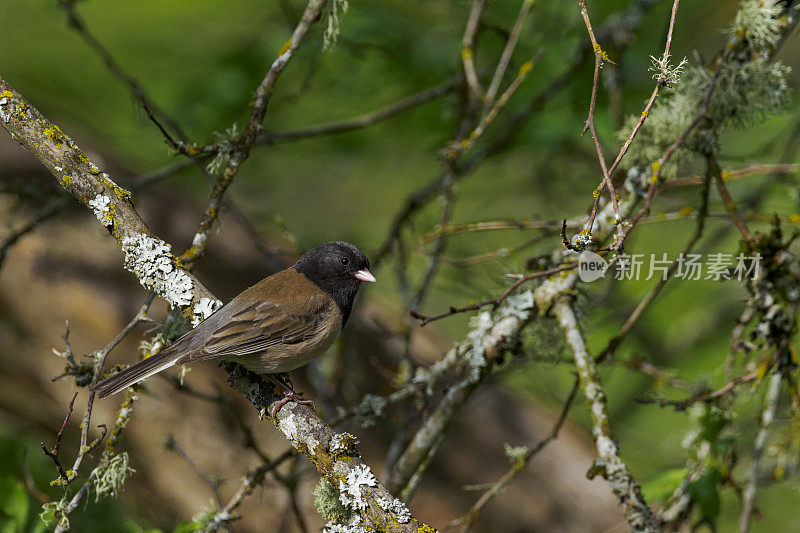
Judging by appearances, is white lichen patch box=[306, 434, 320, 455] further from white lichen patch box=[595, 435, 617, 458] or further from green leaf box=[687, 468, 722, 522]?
green leaf box=[687, 468, 722, 522]

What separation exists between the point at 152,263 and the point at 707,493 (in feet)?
7.64

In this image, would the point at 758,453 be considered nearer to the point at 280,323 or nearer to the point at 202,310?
the point at 280,323

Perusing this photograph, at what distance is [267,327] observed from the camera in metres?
2.85

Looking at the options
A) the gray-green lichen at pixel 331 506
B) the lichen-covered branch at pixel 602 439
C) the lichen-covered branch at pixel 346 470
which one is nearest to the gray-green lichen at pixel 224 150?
the lichen-covered branch at pixel 346 470

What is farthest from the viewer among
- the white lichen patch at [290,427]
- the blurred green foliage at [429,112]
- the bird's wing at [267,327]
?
the blurred green foliage at [429,112]

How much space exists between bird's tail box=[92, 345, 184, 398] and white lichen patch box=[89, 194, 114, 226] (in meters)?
0.52

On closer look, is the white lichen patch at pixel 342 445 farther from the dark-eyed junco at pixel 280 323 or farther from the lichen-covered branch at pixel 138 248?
the dark-eyed junco at pixel 280 323

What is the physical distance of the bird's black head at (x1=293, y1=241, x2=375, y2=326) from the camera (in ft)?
10.8

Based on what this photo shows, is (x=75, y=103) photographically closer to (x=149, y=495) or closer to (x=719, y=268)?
(x=149, y=495)

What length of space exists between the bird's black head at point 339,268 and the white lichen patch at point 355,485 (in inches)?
52.7

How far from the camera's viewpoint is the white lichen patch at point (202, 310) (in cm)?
245

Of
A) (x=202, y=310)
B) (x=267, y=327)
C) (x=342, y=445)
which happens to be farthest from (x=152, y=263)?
(x=342, y=445)

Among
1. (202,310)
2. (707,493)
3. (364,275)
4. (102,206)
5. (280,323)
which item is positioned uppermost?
(364,275)

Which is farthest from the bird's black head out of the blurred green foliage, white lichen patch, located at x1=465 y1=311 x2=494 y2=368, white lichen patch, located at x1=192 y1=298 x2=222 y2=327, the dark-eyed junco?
white lichen patch, located at x1=192 y1=298 x2=222 y2=327
